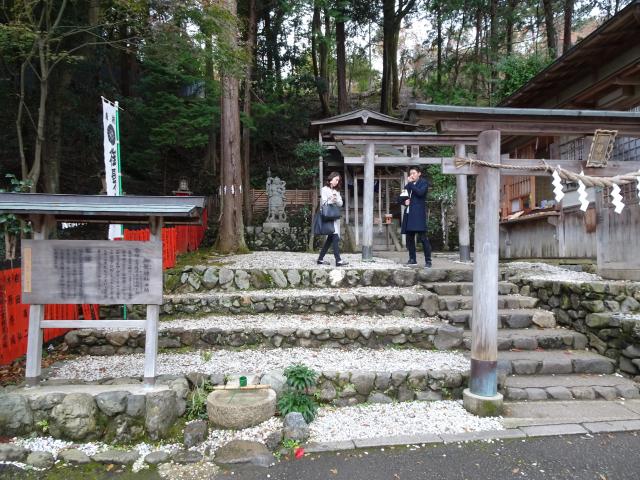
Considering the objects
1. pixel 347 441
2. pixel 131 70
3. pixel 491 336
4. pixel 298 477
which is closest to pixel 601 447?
pixel 491 336

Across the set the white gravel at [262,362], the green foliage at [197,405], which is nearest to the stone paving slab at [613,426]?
the white gravel at [262,362]

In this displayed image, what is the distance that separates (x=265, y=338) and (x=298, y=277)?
201cm

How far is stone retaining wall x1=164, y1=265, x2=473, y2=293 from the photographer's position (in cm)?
755

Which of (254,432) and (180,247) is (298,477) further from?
(180,247)

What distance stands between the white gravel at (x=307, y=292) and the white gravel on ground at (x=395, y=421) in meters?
2.47

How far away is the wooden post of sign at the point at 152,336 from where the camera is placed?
441 centimetres

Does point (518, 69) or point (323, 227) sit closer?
point (323, 227)

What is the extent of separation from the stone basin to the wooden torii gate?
7.47ft

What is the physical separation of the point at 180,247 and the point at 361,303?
5.71 meters

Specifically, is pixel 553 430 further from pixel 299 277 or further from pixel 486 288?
pixel 299 277

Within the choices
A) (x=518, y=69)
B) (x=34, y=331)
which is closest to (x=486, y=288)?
(x=34, y=331)

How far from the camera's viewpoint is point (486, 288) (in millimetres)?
4664

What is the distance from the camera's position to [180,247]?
34.4 ft

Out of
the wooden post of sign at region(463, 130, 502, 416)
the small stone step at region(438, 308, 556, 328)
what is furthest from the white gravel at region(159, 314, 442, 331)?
the wooden post of sign at region(463, 130, 502, 416)
